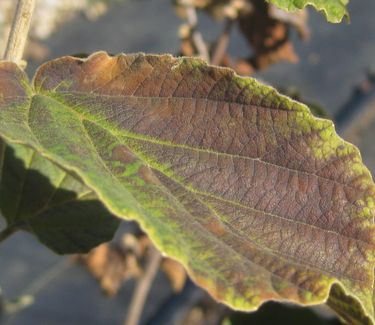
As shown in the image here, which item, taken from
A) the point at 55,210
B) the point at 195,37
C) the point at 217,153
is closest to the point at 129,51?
the point at 195,37

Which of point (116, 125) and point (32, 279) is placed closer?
point (116, 125)

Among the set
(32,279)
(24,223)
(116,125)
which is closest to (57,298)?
(32,279)

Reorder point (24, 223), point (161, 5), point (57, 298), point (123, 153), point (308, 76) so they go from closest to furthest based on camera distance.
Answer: point (123, 153), point (24, 223), point (57, 298), point (308, 76), point (161, 5)

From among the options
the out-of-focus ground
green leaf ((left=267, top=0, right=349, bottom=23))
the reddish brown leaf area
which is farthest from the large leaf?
the out-of-focus ground

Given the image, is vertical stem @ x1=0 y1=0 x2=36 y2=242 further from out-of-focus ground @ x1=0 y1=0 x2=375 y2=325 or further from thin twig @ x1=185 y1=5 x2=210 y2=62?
out-of-focus ground @ x1=0 y1=0 x2=375 y2=325

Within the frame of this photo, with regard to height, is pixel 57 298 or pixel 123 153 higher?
pixel 123 153

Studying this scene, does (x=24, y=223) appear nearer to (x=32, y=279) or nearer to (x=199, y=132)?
(x=199, y=132)
